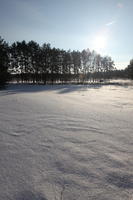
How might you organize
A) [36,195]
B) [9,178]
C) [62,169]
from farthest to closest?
[62,169] → [9,178] → [36,195]

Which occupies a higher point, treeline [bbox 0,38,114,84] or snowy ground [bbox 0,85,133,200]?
treeline [bbox 0,38,114,84]

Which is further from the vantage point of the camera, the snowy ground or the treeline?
the treeline

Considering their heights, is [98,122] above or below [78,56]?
below

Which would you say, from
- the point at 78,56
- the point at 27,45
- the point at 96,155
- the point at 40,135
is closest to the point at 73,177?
the point at 96,155

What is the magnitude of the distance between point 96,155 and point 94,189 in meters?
0.75

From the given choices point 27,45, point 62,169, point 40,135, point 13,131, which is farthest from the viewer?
point 27,45

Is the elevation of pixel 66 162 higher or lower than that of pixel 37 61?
lower

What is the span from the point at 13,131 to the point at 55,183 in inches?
79.5

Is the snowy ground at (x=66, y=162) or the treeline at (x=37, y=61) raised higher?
the treeline at (x=37, y=61)

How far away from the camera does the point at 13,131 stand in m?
3.21

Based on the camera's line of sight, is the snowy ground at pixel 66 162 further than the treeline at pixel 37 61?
No

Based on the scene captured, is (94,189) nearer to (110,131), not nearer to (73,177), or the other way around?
(73,177)

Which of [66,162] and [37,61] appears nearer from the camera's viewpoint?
[66,162]

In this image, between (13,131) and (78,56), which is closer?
(13,131)
